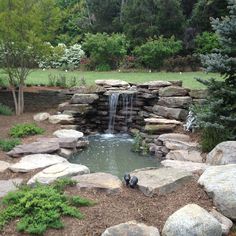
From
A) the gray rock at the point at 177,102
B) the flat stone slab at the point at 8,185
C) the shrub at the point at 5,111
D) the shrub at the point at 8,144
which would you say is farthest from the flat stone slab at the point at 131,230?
the shrub at the point at 5,111

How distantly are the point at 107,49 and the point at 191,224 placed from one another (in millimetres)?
14457

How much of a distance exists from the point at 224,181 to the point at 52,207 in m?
1.94

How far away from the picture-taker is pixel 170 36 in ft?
62.6

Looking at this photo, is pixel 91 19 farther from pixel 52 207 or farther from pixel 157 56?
pixel 52 207

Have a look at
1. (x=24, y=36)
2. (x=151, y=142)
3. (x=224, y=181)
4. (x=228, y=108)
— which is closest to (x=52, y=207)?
(x=224, y=181)

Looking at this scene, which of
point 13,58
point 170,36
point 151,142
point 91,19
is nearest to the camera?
point 151,142

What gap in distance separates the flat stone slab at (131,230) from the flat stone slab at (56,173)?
1533mm

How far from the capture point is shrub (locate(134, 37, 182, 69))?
56.0ft

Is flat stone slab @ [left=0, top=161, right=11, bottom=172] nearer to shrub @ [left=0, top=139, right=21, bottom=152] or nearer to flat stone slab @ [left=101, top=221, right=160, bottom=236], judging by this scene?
shrub @ [left=0, top=139, right=21, bottom=152]

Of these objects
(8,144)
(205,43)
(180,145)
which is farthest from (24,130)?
(205,43)

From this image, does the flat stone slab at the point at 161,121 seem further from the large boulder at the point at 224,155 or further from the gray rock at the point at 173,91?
the large boulder at the point at 224,155

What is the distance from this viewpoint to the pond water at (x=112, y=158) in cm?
707

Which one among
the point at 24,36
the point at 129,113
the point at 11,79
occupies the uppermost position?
the point at 24,36

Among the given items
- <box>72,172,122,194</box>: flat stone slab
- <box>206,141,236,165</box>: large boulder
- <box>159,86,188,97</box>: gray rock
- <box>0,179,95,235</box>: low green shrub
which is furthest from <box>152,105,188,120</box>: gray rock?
<box>0,179,95,235</box>: low green shrub
